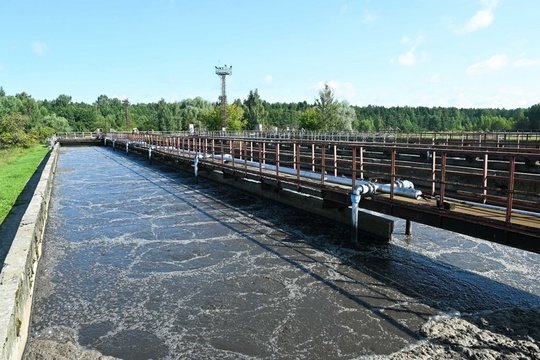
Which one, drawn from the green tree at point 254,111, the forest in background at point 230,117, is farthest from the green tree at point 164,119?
the green tree at point 254,111

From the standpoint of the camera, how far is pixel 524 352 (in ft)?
18.5

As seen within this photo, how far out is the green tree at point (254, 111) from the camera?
293 feet

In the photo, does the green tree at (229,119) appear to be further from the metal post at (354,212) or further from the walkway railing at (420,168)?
the metal post at (354,212)

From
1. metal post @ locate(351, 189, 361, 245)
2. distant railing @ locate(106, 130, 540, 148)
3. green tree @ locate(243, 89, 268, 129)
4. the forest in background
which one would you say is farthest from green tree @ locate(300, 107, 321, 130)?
metal post @ locate(351, 189, 361, 245)

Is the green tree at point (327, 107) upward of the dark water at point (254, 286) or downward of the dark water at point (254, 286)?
upward

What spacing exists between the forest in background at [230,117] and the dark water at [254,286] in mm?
41198

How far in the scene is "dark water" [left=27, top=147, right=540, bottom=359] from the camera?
6228mm

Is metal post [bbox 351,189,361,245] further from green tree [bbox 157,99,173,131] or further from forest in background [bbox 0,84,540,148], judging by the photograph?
green tree [bbox 157,99,173,131]

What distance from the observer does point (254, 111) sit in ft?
293

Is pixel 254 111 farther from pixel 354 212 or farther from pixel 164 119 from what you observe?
pixel 354 212

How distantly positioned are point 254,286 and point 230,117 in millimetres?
73393

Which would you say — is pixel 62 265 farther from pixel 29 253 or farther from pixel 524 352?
pixel 524 352

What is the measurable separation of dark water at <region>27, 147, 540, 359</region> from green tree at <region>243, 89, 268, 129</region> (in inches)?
3019

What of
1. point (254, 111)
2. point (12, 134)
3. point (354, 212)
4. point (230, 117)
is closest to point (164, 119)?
point (254, 111)
